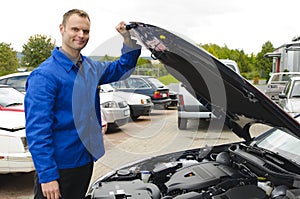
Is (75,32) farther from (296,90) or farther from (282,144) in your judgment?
(296,90)

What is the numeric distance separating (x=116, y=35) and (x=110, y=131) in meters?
6.10

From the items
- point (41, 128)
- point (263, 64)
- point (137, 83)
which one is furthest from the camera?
point (263, 64)

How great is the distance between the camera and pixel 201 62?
1909mm

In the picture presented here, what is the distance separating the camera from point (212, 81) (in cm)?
211

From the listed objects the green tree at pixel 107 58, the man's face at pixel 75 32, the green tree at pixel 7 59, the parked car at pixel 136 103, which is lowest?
the parked car at pixel 136 103

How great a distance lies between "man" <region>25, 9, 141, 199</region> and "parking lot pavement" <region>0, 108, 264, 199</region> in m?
1.82

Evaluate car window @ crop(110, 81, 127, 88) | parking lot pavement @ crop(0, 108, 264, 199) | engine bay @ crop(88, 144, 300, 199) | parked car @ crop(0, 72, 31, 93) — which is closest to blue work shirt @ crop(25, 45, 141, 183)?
engine bay @ crop(88, 144, 300, 199)

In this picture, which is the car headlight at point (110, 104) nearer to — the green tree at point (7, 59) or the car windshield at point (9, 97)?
the car windshield at point (9, 97)

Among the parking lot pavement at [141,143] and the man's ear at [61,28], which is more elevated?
the man's ear at [61,28]

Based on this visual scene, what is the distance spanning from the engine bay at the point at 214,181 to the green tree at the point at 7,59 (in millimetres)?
26838

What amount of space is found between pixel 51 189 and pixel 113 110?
6124mm

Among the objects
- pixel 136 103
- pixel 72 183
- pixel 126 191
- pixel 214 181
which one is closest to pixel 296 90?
pixel 136 103

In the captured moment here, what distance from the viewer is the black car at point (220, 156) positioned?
1.85m

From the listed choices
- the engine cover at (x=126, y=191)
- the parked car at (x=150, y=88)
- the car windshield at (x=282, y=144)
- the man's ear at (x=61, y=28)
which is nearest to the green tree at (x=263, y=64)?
the parked car at (x=150, y=88)
